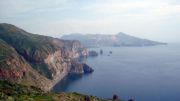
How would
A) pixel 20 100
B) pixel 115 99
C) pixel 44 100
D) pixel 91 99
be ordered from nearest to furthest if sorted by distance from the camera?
pixel 20 100, pixel 44 100, pixel 91 99, pixel 115 99

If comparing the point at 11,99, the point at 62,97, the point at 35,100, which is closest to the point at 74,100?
the point at 62,97

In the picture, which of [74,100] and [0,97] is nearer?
[0,97]

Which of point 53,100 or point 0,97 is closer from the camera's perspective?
point 0,97

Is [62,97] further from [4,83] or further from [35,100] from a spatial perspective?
[4,83]

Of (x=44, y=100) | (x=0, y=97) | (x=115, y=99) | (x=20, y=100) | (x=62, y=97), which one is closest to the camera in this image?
(x=0, y=97)

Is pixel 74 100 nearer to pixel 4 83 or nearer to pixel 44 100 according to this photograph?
pixel 44 100

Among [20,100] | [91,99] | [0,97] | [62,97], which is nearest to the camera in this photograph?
[0,97]

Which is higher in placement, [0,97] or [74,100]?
[0,97]

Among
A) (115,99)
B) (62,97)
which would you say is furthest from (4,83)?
(115,99)

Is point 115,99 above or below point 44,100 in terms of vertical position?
below
